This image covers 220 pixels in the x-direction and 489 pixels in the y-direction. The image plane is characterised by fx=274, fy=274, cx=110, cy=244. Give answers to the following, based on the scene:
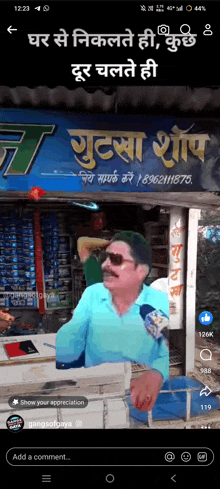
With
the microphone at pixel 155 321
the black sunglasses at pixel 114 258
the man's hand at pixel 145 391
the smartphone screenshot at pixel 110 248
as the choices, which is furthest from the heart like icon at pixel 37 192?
the man's hand at pixel 145 391

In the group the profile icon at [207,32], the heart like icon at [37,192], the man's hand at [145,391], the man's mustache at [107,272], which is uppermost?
the profile icon at [207,32]

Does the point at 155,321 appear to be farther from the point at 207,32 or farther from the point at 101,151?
the point at 207,32

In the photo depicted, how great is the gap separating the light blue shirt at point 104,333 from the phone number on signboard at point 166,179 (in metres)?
0.54

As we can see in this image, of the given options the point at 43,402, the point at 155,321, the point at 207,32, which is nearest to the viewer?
the point at 207,32

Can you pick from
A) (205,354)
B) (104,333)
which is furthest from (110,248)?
(205,354)

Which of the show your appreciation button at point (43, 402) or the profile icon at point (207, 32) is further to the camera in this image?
the show your appreciation button at point (43, 402)

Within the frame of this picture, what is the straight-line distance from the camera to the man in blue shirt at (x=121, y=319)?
1431mm

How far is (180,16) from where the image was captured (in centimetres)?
112

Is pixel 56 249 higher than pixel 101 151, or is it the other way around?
pixel 101 151

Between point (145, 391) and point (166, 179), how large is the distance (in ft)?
3.69

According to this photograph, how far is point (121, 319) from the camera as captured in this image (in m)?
1.44

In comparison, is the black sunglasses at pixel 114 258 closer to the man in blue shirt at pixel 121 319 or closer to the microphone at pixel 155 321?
the man in blue shirt at pixel 121 319

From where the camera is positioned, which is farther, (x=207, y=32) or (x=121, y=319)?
(x=121, y=319)
